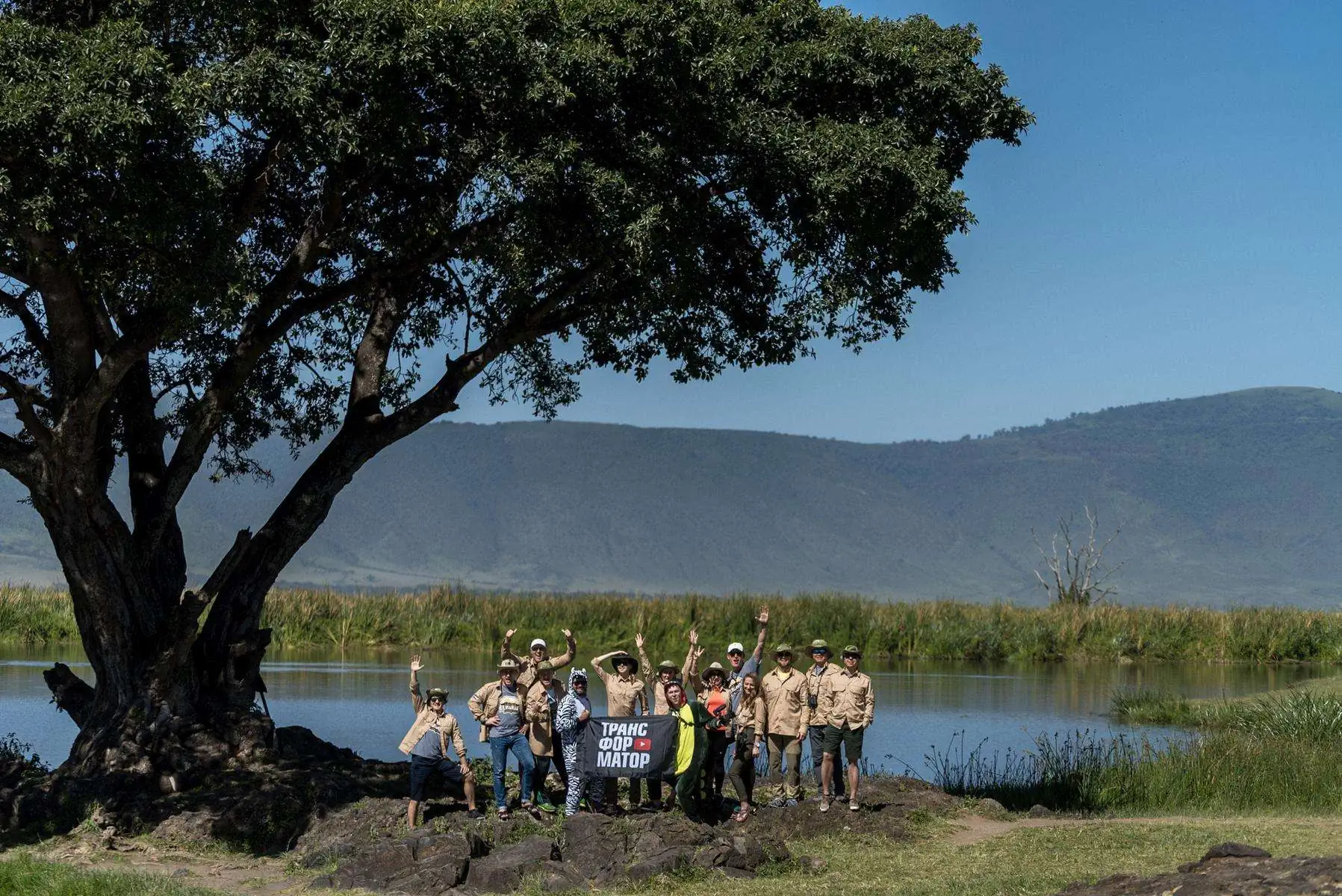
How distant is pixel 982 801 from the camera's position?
17.8m

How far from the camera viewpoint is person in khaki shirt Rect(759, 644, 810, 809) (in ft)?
55.6

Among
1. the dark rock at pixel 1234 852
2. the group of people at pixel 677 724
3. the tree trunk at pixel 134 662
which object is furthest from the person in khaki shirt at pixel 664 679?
the dark rock at pixel 1234 852

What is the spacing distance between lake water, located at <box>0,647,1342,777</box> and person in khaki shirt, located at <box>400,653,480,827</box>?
7.34 metres

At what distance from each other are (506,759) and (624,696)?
1.32m

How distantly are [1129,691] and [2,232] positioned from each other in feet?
80.1

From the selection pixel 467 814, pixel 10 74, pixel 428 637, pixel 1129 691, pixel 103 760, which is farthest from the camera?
pixel 428 637

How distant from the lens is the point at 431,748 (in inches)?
617

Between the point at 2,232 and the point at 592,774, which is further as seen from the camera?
the point at 592,774

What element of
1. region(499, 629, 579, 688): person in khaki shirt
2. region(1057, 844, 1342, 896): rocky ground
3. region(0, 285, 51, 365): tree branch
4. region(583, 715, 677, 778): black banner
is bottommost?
region(1057, 844, 1342, 896): rocky ground

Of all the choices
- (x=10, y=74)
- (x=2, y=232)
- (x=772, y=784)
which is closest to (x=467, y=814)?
(x=772, y=784)

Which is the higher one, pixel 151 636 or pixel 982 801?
pixel 151 636

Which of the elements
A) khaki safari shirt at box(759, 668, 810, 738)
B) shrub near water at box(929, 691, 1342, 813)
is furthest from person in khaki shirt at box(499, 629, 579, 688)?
shrub near water at box(929, 691, 1342, 813)

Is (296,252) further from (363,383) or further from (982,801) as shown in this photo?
(982,801)

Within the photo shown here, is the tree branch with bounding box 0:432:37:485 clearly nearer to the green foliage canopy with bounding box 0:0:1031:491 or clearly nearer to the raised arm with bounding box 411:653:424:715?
the green foliage canopy with bounding box 0:0:1031:491
